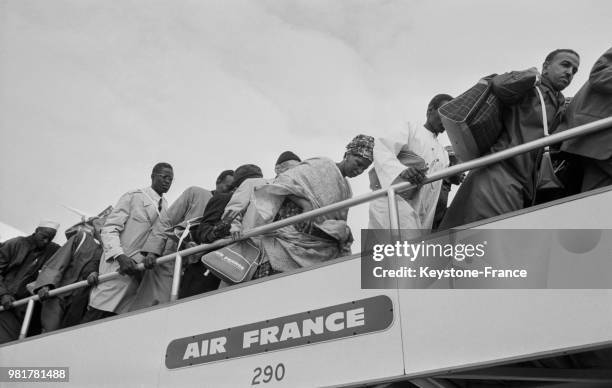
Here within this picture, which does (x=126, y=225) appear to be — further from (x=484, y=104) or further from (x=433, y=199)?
(x=484, y=104)

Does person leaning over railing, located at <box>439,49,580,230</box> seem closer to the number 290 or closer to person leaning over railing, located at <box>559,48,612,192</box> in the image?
person leaning over railing, located at <box>559,48,612,192</box>

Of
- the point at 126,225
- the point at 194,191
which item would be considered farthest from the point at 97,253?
the point at 194,191

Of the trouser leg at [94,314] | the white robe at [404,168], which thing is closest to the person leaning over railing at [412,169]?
the white robe at [404,168]

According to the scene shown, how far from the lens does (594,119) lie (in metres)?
3.48

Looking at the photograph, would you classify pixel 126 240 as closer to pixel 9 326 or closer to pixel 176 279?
pixel 176 279

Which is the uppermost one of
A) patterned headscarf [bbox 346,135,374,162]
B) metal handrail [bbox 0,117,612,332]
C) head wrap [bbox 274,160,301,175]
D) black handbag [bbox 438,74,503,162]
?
head wrap [bbox 274,160,301,175]

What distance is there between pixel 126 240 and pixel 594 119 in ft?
11.6

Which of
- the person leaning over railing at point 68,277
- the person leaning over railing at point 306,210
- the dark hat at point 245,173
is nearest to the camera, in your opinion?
the person leaning over railing at point 306,210

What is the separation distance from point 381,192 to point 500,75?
0.89 m

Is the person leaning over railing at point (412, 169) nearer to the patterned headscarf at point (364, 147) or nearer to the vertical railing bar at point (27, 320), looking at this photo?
the patterned headscarf at point (364, 147)

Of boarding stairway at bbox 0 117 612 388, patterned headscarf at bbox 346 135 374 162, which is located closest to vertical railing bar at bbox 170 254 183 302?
boarding stairway at bbox 0 117 612 388

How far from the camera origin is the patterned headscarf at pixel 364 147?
4.69m

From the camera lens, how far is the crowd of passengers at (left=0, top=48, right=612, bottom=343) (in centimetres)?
358

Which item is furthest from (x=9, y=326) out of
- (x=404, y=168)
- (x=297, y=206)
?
(x=404, y=168)
